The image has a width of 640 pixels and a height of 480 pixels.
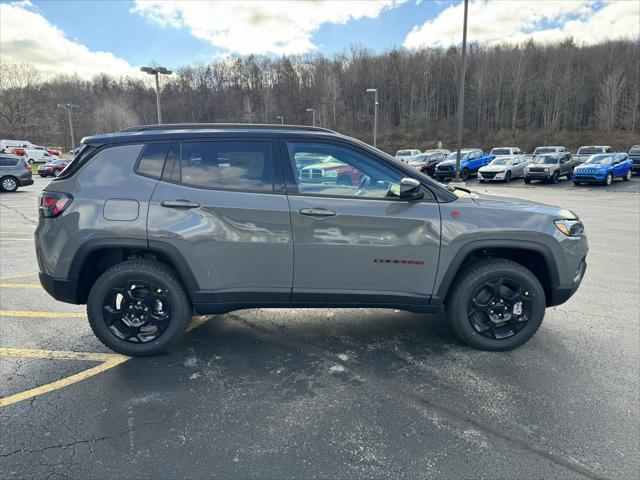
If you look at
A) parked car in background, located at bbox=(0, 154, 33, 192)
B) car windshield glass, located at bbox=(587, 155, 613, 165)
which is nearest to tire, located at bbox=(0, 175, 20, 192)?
parked car in background, located at bbox=(0, 154, 33, 192)

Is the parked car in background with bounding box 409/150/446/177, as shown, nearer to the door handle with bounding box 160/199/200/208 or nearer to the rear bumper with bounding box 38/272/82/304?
the door handle with bounding box 160/199/200/208

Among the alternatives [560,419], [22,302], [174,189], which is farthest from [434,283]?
[22,302]

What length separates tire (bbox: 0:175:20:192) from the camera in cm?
1786

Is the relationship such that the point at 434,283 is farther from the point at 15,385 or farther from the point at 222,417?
the point at 15,385

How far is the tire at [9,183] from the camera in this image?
17.9m

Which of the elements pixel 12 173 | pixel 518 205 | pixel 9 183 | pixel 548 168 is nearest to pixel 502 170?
pixel 548 168

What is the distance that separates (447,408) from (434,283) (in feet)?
3.18

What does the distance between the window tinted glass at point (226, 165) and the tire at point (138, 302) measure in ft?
2.62

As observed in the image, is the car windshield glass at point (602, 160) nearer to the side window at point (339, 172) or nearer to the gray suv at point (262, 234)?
the gray suv at point (262, 234)

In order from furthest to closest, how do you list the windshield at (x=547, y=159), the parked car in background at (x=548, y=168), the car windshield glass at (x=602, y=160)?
1. the windshield at (x=547, y=159)
2. the parked car in background at (x=548, y=168)
3. the car windshield glass at (x=602, y=160)

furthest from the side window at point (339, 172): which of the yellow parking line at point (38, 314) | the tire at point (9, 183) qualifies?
the tire at point (9, 183)

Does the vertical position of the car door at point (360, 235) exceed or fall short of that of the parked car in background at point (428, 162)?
it falls short

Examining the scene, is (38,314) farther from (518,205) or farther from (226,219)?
(518,205)

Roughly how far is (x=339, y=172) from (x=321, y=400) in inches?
68.2
